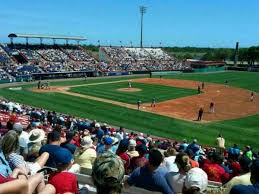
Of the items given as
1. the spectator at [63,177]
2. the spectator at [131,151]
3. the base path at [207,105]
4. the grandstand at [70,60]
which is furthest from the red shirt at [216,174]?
the grandstand at [70,60]

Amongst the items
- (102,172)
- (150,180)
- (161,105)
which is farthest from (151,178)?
(161,105)

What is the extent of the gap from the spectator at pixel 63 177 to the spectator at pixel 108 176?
2254mm

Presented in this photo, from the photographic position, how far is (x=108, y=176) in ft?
13.5

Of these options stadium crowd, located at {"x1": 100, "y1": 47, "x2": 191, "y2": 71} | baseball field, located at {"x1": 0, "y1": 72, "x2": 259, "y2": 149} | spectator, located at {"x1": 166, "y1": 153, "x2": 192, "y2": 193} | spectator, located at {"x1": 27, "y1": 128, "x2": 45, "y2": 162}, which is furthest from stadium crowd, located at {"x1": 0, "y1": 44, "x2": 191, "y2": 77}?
spectator, located at {"x1": 166, "y1": 153, "x2": 192, "y2": 193}

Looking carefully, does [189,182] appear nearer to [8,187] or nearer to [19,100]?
[8,187]

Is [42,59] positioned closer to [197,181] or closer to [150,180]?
[150,180]

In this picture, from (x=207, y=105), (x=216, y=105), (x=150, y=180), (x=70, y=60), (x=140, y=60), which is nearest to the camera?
(x=150, y=180)

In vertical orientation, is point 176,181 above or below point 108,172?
below

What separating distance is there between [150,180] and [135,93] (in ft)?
159

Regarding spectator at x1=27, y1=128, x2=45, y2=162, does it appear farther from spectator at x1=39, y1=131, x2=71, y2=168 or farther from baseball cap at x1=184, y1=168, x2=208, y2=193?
baseball cap at x1=184, y1=168, x2=208, y2=193

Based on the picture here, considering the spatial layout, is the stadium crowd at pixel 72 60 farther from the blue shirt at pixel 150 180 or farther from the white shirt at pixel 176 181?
the blue shirt at pixel 150 180

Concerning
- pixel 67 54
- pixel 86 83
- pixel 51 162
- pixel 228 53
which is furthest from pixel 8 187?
pixel 228 53

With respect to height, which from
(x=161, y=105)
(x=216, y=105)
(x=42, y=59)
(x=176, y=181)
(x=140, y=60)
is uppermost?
(x=176, y=181)

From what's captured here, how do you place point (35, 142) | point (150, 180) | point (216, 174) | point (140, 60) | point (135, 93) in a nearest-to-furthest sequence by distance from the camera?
1. point (150, 180)
2. point (35, 142)
3. point (216, 174)
4. point (135, 93)
5. point (140, 60)
